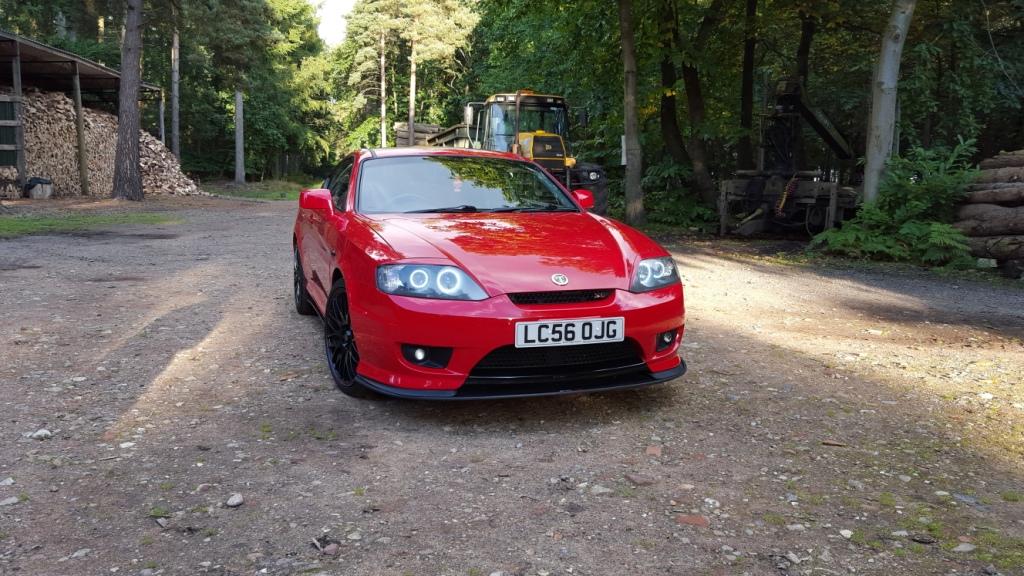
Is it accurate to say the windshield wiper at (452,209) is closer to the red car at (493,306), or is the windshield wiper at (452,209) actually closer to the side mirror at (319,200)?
the red car at (493,306)

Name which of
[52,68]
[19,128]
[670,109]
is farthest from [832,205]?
[52,68]

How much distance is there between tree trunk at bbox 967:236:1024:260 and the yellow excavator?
315 inches

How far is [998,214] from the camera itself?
10875 mm

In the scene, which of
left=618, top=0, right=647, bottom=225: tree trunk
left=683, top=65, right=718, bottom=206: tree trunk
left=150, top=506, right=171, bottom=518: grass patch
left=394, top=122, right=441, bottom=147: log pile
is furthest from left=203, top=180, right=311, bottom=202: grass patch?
left=150, top=506, right=171, bottom=518: grass patch

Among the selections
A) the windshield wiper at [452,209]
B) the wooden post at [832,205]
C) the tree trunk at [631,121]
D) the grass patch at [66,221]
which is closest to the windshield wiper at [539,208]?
the windshield wiper at [452,209]

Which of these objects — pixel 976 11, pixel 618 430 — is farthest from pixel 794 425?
pixel 976 11

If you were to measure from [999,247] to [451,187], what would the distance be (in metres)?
8.87

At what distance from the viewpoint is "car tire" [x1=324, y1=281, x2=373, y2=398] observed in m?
4.42

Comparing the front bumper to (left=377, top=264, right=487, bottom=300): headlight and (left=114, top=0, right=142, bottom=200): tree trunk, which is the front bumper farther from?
(left=114, top=0, right=142, bottom=200): tree trunk

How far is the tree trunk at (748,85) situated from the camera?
675 inches

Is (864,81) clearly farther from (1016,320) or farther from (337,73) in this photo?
(337,73)

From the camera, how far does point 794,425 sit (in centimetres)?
410

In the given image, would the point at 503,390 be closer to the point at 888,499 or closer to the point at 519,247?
the point at 519,247

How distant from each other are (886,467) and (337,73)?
56322 millimetres
